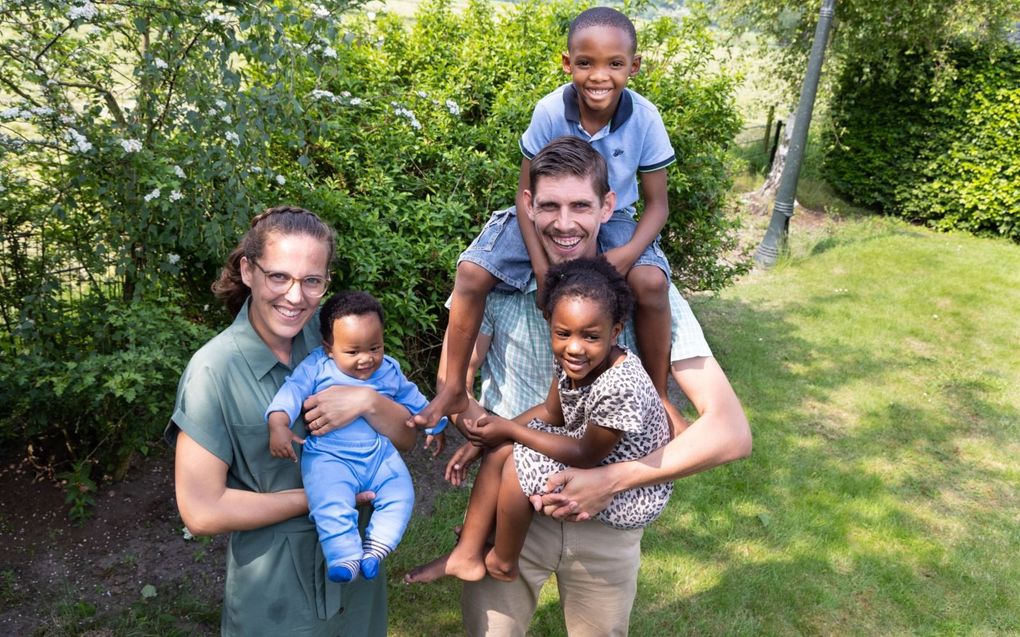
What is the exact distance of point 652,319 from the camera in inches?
95.4

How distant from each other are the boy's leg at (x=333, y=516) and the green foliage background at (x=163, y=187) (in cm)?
139

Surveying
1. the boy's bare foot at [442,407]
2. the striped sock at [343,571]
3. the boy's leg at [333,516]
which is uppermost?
the boy's bare foot at [442,407]

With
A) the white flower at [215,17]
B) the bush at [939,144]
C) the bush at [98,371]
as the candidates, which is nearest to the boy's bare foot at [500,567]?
the bush at [98,371]

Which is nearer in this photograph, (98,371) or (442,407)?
(442,407)

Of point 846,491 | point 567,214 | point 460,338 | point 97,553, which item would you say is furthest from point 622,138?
point 846,491

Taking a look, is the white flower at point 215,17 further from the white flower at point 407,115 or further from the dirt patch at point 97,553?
the dirt patch at point 97,553

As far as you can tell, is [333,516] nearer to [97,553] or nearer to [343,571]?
[343,571]

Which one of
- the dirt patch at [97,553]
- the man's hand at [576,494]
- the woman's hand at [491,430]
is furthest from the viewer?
the dirt patch at [97,553]

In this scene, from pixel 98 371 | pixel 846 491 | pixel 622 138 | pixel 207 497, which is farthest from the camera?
pixel 846 491

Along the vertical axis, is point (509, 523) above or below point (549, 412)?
below

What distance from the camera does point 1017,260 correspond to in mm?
11352

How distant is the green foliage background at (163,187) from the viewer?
3.37 meters

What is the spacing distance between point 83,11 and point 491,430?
224cm

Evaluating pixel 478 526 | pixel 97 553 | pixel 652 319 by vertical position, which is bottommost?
pixel 97 553
